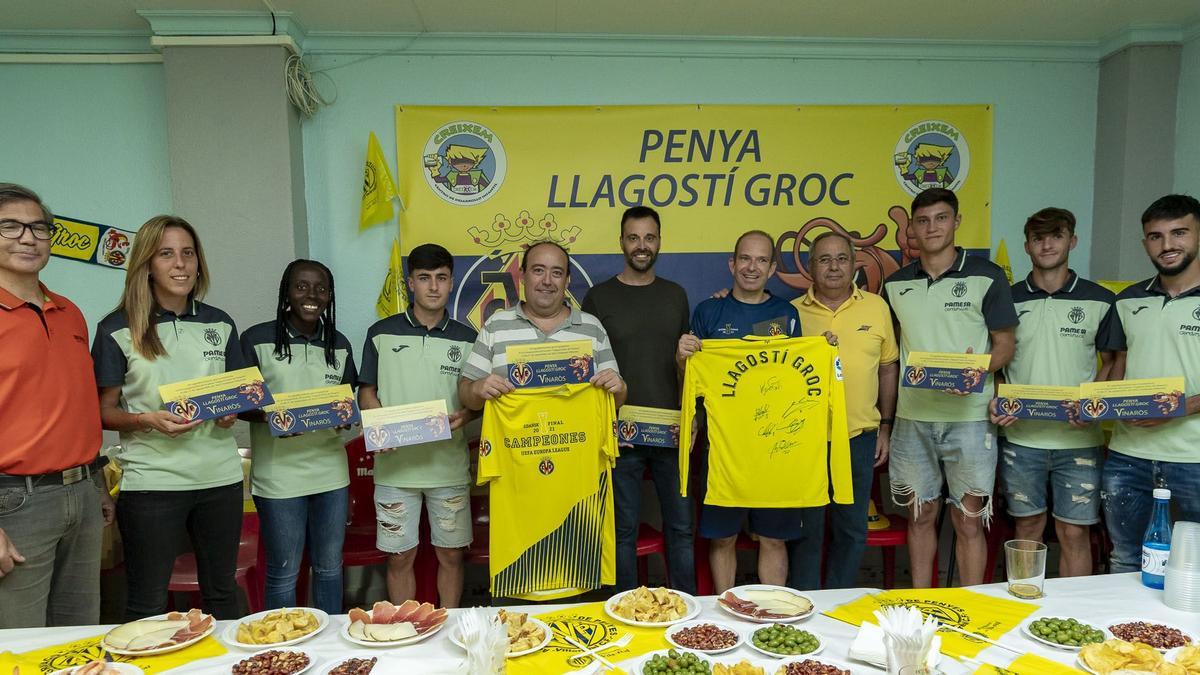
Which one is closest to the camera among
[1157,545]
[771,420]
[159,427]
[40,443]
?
[1157,545]

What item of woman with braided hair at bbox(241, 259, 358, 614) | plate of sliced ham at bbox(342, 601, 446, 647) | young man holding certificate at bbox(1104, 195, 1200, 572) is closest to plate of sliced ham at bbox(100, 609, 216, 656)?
plate of sliced ham at bbox(342, 601, 446, 647)

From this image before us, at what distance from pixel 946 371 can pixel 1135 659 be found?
1654 millimetres

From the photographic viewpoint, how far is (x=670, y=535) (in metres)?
3.61

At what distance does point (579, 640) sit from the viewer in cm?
193

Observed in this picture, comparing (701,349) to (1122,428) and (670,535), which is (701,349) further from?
(1122,428)

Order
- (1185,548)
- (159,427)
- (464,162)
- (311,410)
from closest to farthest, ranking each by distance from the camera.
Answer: (1185,548)
(159,427)
(311,410)
(464,162)

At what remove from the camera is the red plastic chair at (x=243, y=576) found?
3.38 metres

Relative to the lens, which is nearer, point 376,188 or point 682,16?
point 682,16

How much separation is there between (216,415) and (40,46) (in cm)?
330

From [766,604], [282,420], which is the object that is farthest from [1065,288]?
[282,420]

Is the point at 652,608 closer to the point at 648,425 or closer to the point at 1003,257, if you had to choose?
the point at 648,425

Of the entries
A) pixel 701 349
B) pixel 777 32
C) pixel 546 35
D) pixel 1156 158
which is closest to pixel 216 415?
pixel 701 349

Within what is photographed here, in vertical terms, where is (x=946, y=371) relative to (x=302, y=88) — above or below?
below

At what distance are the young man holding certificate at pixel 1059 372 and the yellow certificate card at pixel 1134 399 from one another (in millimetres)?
343
